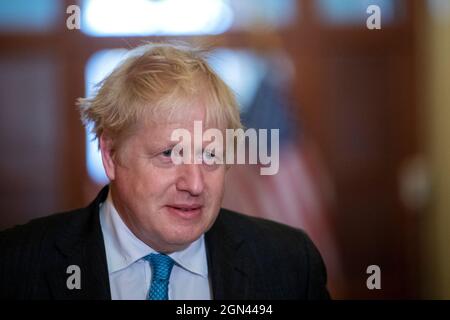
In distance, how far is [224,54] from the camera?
3.96 ft

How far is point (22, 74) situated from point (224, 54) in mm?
445

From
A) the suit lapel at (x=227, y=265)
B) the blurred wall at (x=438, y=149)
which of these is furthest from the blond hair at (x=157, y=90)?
the blurred wall at (x=438, y=149)

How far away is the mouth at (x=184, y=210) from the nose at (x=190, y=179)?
0.03 meters

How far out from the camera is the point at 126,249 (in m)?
1.07

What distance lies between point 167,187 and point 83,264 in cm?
21

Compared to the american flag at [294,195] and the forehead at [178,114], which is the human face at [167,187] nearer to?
the forehead at [178,114]

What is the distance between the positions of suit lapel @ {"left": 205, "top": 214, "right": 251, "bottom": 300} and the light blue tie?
0.09m

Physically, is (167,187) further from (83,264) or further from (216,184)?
(83,264)

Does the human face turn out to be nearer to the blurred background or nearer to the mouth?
the mouth

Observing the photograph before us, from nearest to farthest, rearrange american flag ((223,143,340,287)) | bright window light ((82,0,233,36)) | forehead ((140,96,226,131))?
forehead ((140,96,226,131)) → bright window light ((82,0,233,36)) → american flag ((223,143,340,287))

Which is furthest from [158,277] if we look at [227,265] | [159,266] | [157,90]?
[157,90]

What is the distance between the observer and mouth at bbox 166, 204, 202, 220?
40.5 inches

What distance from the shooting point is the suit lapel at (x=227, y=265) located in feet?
3.53

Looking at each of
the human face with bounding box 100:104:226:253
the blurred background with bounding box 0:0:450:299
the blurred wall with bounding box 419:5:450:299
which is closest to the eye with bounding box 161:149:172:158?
the human face with bounding box 100:104:226:253
